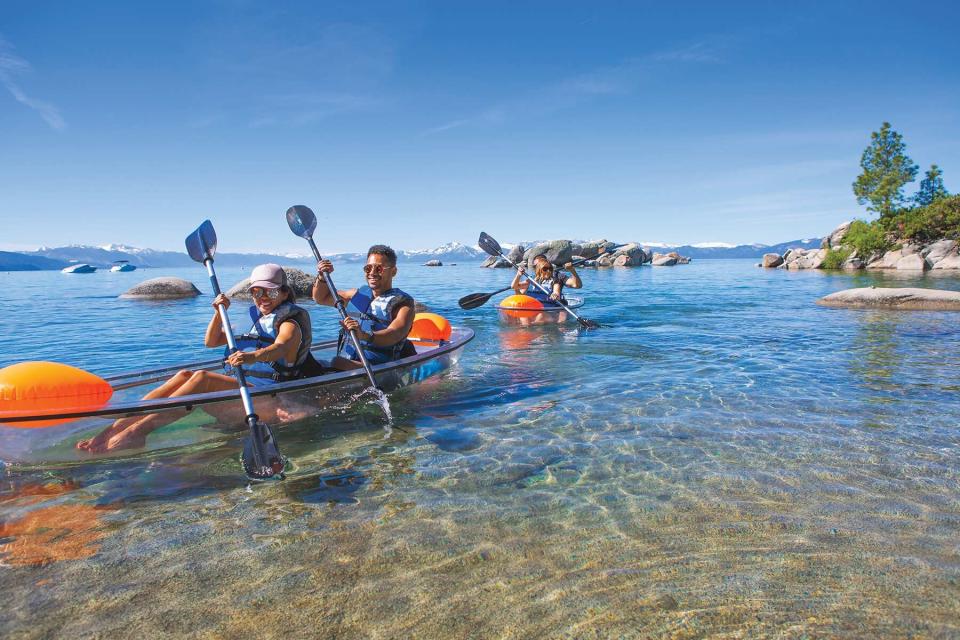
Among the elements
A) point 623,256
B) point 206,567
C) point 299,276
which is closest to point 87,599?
point 206,567

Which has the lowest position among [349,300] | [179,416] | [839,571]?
[839,571]

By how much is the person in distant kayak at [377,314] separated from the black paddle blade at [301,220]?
140 cm

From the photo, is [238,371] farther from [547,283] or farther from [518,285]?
[547,283]

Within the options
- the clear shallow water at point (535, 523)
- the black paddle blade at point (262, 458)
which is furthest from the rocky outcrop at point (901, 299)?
the black paddle blade at point (262, 458)

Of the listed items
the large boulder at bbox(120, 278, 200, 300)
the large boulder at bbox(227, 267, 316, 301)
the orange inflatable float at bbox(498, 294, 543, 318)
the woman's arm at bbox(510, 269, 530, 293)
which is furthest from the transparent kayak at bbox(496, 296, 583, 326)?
the large boulder at bbox(120, 278, 200, 300)

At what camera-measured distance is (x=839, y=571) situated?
3.05m

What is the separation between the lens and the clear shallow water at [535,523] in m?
2.75

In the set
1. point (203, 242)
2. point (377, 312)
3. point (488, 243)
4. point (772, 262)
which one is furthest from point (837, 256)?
point (203, 242)

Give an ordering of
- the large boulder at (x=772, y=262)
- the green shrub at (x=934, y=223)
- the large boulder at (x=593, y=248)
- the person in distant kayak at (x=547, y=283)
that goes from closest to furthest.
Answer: the person in distant kayak at (x=547, y=283) < the green shrub at (x=934, y=223) < the large boulder at (x=772, y=262) < the large boulder at (x=593, y=248)

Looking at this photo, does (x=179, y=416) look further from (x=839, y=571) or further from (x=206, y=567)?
(x=839, y=571)

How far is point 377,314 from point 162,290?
A: 854 inches

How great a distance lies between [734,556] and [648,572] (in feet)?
1.80

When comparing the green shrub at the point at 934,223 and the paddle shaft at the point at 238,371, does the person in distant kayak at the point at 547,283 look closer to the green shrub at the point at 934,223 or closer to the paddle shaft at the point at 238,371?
the paddle shaft at the point at 238,371

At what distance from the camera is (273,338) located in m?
5.39
